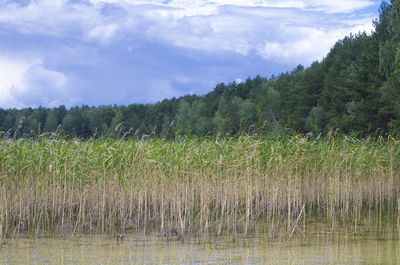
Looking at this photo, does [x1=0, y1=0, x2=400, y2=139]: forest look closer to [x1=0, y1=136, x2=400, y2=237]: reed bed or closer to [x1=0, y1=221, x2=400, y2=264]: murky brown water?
[x1=0, y1=136, x2=400, y2=237]: reed bed

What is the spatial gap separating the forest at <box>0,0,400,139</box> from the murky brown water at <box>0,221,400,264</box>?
2.97 metres

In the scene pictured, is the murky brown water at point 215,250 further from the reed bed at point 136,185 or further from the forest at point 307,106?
the forest at point 307,106

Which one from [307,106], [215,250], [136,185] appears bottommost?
[215,250]

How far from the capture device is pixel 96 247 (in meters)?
8.15

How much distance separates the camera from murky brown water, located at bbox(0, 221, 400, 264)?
23.8 feet

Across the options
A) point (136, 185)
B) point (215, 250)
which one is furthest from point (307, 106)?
point (215, 250)

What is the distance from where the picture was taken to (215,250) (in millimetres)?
7910

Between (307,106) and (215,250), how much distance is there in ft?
160

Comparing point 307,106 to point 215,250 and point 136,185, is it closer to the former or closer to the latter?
point 136,185

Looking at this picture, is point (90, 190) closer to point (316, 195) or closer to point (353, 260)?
point (353, 260)

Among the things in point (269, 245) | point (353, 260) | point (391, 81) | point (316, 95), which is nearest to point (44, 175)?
point (269, 245)

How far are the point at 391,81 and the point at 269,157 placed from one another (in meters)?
19.0

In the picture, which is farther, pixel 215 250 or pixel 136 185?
pixel 136 185

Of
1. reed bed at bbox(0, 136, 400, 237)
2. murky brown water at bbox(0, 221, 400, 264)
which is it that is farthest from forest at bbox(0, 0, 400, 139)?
murky brown water at bbox(0, 221, 400, 264)
